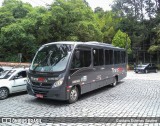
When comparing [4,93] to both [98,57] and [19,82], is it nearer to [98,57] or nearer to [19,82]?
[19,82]

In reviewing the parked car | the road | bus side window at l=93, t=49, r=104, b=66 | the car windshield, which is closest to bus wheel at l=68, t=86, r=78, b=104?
the road

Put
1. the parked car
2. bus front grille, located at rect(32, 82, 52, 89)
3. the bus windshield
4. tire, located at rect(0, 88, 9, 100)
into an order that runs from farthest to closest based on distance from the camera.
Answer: the parked car, tire, located at rect(0, 88, 9, 100), the bus windshield, bus front grille, located at rect(32, 82, 52, 89)

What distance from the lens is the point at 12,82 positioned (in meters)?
10.5

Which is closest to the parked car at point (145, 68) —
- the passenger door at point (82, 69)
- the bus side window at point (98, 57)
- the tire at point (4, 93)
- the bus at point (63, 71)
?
the bus side window at point (98, 57)

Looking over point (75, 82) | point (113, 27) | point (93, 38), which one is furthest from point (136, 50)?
point (75, 82)

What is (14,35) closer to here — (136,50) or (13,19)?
(13,19)

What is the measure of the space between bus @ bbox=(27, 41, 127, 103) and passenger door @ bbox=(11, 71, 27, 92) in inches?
64.3

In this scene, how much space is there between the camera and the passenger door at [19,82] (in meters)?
10.5

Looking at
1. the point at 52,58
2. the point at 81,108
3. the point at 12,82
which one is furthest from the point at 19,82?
the point at 81,108

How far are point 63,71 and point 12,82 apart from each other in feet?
11.5

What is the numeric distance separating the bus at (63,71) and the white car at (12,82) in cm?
Result: 157

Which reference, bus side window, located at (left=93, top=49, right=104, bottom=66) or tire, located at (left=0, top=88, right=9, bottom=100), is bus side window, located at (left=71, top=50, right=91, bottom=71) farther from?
tire, located at (left=0, top=88, right=9, bottom=100)

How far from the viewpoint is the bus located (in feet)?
27.7

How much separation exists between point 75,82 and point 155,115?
3684 mm
